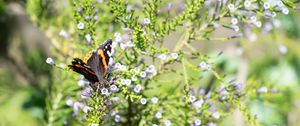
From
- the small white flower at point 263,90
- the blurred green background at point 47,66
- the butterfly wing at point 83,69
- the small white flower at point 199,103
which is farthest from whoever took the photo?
the blurred green background at point 47,66

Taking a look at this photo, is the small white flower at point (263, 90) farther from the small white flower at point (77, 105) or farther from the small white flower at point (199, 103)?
the small white flower at point (77, 105)

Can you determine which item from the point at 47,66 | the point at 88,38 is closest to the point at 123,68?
the point at 88,38

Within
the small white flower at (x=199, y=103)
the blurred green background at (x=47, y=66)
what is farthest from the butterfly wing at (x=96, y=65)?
the blurred green background at (x=47, y=66)

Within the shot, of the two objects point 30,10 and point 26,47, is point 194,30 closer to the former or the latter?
point 30,10

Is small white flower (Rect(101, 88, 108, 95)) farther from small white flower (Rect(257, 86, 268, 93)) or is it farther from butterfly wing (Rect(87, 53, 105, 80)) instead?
small white flower (Rect(257, 86, 268, 93))

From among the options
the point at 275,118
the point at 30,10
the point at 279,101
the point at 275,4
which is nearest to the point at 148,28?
the point at 275,4

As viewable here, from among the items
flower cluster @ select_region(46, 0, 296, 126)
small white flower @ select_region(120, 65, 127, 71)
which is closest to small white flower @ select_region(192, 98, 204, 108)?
flower cluster @ select_region(46, 0, 296, 126)
